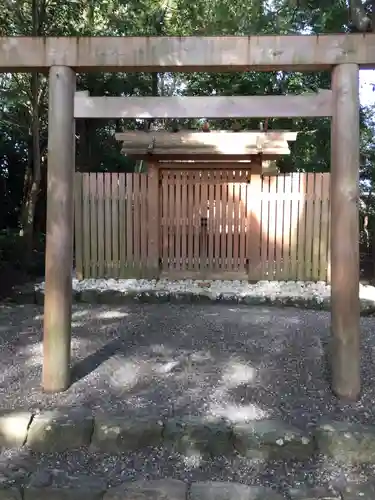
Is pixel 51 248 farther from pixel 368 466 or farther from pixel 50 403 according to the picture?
pixel 368 466

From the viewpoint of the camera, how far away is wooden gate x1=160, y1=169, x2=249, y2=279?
8.97m

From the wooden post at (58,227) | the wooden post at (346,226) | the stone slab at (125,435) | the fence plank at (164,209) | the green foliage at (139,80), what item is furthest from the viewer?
the fence plank at (164,209)

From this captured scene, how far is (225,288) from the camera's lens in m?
8.28

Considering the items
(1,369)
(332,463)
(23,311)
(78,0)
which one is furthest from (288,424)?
(78,0)

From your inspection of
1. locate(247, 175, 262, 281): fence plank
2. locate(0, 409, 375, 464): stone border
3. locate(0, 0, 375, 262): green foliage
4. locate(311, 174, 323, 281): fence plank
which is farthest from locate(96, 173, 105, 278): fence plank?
locate(0, 409, 375, 464): stone border

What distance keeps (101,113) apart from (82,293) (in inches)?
156

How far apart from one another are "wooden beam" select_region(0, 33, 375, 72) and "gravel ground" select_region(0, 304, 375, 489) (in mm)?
2467

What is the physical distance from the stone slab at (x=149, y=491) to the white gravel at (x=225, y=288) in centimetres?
448

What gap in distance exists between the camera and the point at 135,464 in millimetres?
3355

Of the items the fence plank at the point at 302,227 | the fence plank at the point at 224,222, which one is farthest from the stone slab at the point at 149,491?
the fence plank at the point at 302,227

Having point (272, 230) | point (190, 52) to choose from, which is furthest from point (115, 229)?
point (190, 52)

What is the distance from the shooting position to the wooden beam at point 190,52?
3.91 meters

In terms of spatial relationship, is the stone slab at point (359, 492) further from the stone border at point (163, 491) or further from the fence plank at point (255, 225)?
the fence plank at point (255, 225)

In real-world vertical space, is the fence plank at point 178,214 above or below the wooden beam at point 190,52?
below
